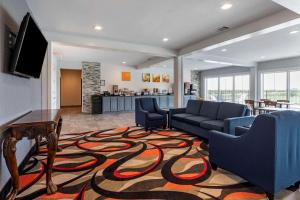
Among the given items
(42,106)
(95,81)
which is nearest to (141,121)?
(42,106)

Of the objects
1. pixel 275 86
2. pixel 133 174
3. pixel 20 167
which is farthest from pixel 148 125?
pixel 275 86

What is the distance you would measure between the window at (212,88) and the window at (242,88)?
144 cm

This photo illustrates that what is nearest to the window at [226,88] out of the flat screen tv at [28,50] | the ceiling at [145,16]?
the ceiling at [145,16]

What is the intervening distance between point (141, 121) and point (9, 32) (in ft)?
12.5

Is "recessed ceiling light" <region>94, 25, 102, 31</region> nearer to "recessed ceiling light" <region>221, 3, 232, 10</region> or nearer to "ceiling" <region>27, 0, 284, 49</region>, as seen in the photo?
"ceiling" <region>27, 0, 284, 49</region>

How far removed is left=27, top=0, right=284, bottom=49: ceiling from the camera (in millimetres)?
3105

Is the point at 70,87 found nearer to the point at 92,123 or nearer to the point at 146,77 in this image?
the point at 146,77

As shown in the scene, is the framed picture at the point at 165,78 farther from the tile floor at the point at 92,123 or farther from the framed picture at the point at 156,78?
the tile floor at the point at 92,123

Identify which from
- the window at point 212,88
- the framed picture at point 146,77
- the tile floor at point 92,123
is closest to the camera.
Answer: the tile floor at point 92,123

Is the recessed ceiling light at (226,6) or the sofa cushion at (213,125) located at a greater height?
the recessed ceiling light at (226,6)

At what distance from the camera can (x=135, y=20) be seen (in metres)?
3.83

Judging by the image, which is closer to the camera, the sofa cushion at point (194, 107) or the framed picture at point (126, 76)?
the sofa cushion at point (194, 107)

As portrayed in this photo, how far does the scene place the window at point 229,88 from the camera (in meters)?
10.2

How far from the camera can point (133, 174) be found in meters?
2.46
